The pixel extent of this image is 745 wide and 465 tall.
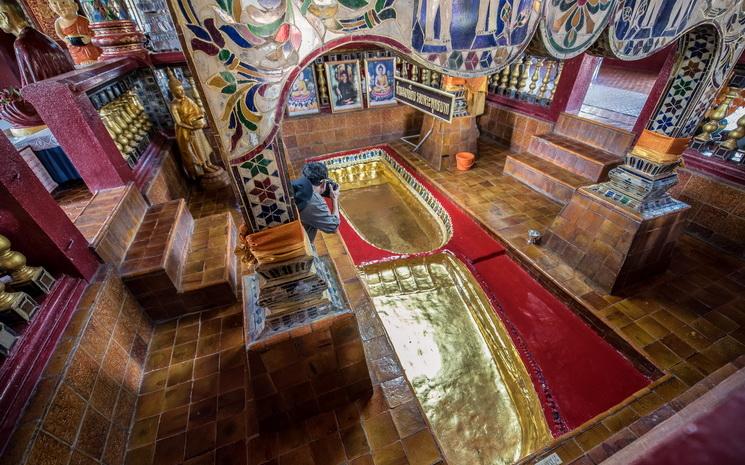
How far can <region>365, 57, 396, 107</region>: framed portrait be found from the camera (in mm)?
7414

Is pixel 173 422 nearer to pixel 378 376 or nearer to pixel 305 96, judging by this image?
pixel 378 376

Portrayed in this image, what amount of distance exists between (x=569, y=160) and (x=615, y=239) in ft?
8.21

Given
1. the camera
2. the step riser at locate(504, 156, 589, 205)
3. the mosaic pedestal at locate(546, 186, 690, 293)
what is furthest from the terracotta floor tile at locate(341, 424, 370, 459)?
the step riser at locate(504, 156, 589, 205)

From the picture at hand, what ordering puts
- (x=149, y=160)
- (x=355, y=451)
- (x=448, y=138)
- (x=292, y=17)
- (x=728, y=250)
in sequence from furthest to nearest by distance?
(x=448, y=138), (x=149, y=160), (x=728, y=250), (x=355, y=451), (x=292, y=17)

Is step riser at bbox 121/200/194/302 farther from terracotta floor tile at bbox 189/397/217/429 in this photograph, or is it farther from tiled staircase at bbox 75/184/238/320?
terracotta floor tile at bbox 189/397/217/429

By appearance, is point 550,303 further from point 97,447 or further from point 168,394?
point 97,447

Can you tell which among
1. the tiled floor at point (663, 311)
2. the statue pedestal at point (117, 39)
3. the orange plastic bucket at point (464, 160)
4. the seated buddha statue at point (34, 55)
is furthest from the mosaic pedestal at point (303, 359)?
the statue pedestal at point (117, 39)

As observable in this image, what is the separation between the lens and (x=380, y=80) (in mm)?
7574

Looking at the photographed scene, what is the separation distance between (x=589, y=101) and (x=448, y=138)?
4.49 metres

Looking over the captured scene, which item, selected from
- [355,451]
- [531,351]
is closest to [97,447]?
[355,451]

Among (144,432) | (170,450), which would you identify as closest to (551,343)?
(170,450)

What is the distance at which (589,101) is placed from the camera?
770cm

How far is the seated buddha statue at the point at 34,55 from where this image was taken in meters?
3.39

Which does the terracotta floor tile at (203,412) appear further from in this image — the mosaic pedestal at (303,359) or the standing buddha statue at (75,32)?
the standing buddha statue at (75,32)
